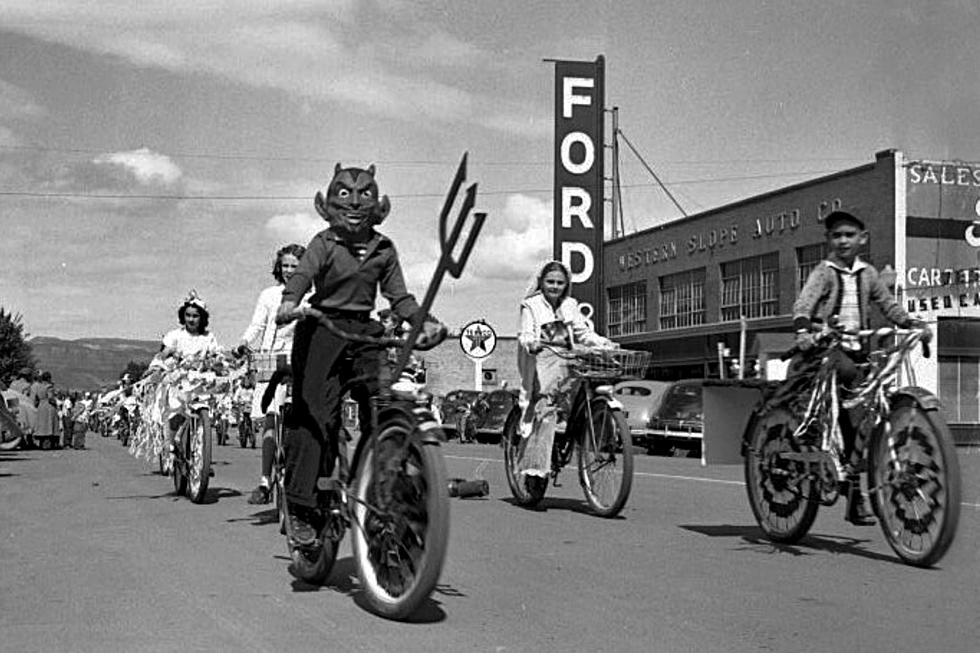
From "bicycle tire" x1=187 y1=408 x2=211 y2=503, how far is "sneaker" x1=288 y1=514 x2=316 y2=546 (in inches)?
179

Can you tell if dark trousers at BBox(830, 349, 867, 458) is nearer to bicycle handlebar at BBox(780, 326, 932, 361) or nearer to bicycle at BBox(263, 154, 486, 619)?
bicycle handlebar at BBox(780, 326, 932, 361)

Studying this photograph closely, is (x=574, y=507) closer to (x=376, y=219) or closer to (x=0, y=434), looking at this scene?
(x=376, y=219)

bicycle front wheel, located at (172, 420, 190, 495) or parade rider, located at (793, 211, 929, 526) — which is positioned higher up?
parade rider, located at (793, 211, 929, 526)

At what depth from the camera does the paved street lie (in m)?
5.19

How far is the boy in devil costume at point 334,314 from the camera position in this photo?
237 inches

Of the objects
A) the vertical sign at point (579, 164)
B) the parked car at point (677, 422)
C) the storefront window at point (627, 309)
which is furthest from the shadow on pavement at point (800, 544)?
the storefront window at point (627, 309)

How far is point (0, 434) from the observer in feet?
66.8

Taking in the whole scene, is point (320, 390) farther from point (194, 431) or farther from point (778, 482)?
point (194, 431)

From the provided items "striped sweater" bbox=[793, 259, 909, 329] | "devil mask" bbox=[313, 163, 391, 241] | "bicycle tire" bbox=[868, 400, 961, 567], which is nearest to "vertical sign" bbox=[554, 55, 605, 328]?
"striped sweater" bbox=[793, 259, 909, 329]

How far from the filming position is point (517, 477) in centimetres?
1046

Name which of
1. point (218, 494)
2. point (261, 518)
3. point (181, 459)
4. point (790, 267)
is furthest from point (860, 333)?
point (790, 267)

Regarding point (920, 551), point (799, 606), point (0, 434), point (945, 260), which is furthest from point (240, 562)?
point (945, 260)

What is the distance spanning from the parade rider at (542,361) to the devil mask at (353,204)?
12.3ft

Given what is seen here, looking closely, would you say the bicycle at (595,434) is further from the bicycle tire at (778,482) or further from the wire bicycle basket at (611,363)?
the bicycle tire at (778,482)
